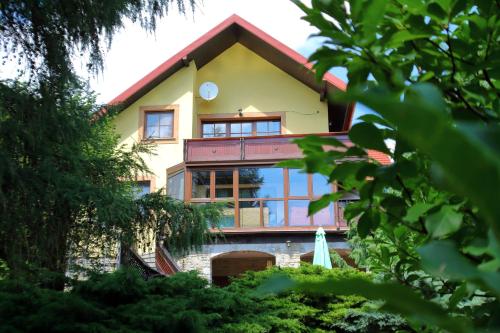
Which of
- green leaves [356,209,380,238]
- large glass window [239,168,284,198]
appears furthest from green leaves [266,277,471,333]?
large glass window [239,168,284,198]

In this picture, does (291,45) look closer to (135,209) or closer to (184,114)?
(184,114)

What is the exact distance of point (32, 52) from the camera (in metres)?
4.10

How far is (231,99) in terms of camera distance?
20.4 m

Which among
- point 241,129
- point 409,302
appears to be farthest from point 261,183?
point 409,302

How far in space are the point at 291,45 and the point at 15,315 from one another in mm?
16937

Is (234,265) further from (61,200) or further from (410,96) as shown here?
(410,96)

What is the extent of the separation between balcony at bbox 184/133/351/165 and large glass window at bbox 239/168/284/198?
15.2 inches

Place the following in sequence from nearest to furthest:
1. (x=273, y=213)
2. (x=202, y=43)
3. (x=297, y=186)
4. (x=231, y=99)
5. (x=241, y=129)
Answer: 1. (x=273, y=213)
2. (x=297, y=186)
3. (x=202, y=43)
4. (x=241, y=129)
5. (x=231, y=99)

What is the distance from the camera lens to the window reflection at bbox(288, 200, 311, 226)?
17172 millimetres

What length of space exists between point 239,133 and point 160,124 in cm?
284

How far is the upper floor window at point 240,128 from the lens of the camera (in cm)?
2005

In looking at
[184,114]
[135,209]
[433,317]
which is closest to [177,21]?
[135,209]

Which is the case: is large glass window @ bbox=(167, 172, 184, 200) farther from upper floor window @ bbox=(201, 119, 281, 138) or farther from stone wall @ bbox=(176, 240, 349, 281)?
upper floor window @ bbox=(201, 119, 281, 138)

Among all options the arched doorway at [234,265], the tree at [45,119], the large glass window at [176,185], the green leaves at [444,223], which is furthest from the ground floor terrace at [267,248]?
the green leaves at [444,223]
